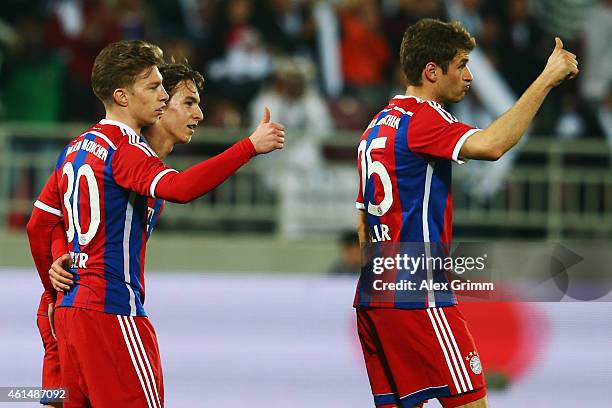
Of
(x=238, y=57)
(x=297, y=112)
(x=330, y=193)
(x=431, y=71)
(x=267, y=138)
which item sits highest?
(x=238, y=57)

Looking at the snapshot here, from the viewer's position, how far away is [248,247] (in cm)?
988

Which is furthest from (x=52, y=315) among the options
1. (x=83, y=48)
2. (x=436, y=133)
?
(x=83, y=48)

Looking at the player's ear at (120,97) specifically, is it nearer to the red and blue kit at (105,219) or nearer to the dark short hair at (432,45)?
the red and blue kit at (105,219)

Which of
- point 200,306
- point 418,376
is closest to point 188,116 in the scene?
point 418,376

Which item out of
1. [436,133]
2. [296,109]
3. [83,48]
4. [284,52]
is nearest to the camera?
[436,133]

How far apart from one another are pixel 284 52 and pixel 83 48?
68.4 inches

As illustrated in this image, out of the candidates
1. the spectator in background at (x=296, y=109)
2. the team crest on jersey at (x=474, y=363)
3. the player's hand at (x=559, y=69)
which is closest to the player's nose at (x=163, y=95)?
the player's hand at (x=559, y=69)

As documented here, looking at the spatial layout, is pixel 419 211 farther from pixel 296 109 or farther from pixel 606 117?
pixel 606 117

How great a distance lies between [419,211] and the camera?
467 cm

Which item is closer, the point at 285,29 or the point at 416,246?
the point at 416,246

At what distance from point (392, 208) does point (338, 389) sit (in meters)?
1.97

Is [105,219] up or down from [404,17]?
down

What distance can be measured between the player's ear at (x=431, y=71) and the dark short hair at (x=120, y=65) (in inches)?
43.1

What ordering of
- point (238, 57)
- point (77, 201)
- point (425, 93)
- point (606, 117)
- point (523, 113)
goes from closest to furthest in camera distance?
point (523, 113) → point (77, 201) → point (425, 93) → point (238, 57) → point (606, 117)
